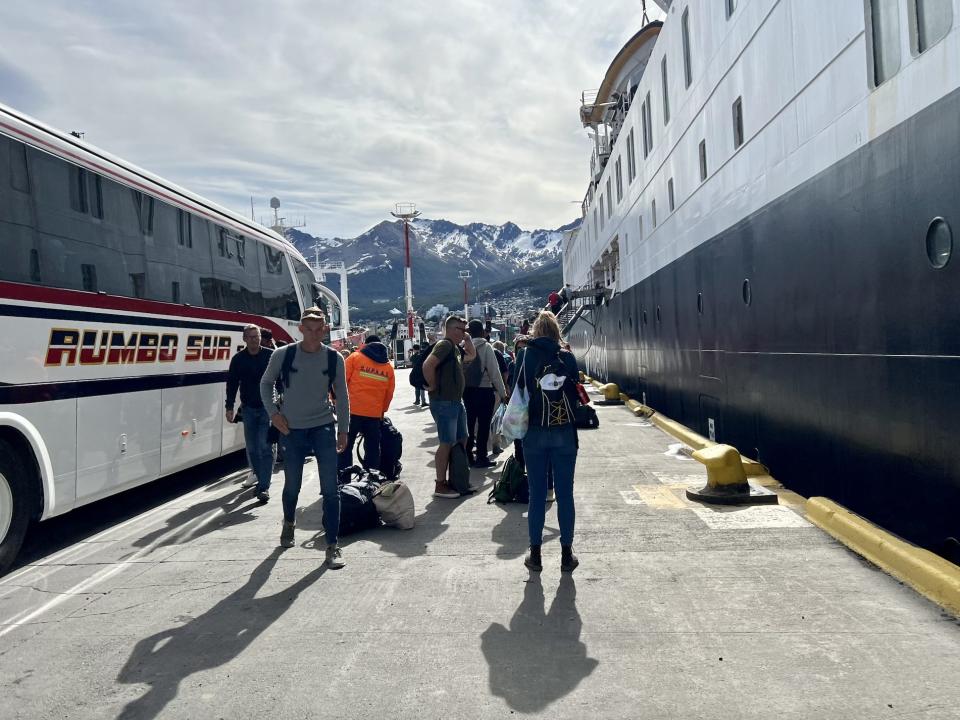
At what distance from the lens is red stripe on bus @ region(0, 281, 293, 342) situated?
557cm

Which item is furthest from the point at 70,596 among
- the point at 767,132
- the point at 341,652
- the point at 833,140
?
the point at 767,132

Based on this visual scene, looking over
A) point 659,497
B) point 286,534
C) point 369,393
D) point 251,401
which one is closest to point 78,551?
point 286,534

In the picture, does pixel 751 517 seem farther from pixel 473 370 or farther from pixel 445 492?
pixel 473 370

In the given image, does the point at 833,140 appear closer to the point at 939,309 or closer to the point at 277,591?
the point at 939,309

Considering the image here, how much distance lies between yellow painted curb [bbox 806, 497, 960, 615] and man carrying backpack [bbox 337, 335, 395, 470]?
4084mm

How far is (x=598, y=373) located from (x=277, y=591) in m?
22.8

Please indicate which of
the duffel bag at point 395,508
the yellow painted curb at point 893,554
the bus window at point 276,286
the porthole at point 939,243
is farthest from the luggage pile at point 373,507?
the bus window at point 276,286

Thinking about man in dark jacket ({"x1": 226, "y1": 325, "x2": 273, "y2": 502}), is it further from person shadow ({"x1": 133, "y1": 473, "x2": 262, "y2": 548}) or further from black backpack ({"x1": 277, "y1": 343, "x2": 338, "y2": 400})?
black backpack ({"x1": 277, "y1": 343, "x2": 338, "y2": 400})

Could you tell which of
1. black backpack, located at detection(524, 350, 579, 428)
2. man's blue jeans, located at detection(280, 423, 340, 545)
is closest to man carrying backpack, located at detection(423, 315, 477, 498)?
→ man's blue jeans, located at detection(280, 423, 340, 545)

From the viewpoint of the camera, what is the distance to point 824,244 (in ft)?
20.6

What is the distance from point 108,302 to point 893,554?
258 inches

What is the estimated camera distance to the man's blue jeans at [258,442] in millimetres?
7680

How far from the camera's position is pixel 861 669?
3.31 m

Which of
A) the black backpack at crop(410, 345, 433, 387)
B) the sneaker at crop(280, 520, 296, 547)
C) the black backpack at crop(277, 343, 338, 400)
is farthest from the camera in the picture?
the black backpack at crop(410, 345, 433, 387)
